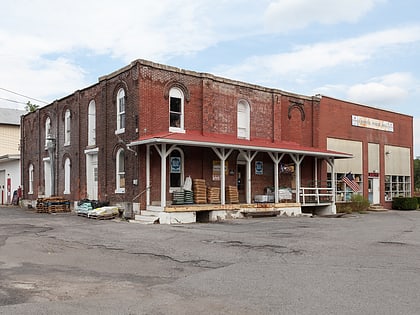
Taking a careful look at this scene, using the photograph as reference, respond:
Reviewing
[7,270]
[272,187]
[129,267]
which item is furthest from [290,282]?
[272,187]

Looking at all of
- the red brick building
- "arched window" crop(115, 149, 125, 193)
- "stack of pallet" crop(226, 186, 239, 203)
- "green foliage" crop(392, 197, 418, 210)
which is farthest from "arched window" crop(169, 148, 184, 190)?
"green foliage" crop(392, 197, 418, 210)

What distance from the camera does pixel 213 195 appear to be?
21609mm

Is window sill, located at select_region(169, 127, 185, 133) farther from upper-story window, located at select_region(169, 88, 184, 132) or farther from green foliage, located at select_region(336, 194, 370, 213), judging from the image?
green foliage, located at select_region(336, 194, 370, 213)

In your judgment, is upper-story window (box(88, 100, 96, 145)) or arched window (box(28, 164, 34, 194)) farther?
arched window (box(28, 164, 34, 194))

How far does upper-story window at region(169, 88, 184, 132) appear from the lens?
21516mm

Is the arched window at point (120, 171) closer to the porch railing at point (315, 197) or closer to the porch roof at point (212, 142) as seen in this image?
the porch roof at point (212, 142)

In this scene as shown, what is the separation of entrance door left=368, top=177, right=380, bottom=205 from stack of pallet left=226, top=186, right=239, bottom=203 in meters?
14.0

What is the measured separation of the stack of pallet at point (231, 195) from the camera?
22641mm

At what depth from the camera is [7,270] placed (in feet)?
28.9

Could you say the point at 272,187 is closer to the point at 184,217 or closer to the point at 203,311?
the point at 184,217

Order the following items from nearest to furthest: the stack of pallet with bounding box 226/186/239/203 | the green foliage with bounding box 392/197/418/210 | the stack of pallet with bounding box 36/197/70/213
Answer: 1. the stack of pallet with bounding box 226/186/239/203
2. the stack of pallet with bounding box 36/197/70/213
3. the green foliage with bounding box 392/197/418/210

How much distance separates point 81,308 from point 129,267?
10.0 ft

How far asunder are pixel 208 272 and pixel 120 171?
44.7 ft

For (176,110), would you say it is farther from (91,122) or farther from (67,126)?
(67,126)
